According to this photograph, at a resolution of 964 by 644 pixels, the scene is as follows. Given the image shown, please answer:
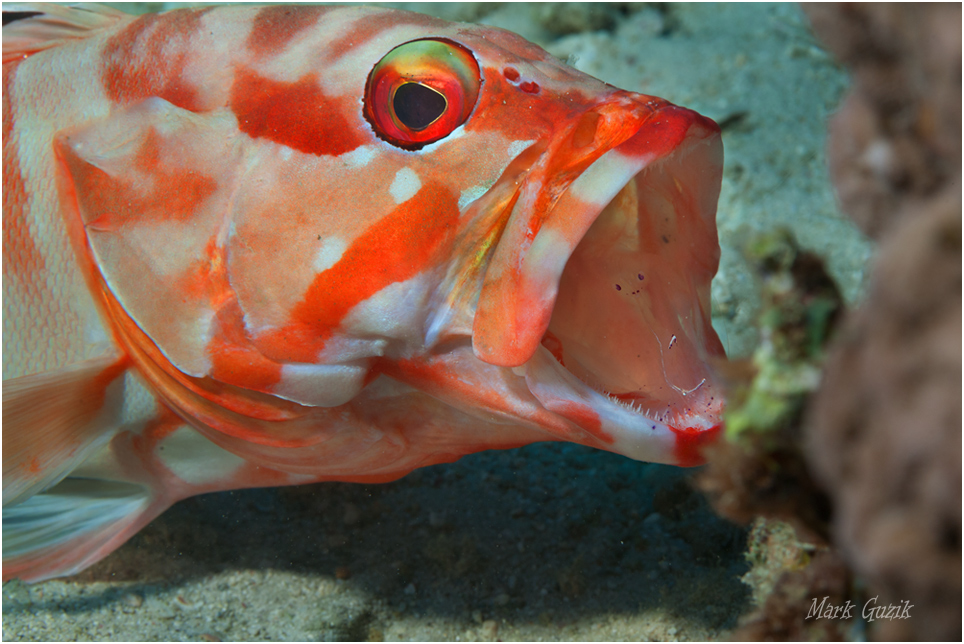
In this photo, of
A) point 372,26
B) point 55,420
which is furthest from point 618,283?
point 55,420

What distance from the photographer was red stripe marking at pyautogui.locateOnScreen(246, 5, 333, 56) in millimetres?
1640

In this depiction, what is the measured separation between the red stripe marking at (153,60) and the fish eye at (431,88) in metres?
0.54

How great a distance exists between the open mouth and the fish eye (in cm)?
32

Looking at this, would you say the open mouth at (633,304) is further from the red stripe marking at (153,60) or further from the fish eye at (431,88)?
the red stripe marking at (153,60)

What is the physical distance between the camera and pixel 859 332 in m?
0.71

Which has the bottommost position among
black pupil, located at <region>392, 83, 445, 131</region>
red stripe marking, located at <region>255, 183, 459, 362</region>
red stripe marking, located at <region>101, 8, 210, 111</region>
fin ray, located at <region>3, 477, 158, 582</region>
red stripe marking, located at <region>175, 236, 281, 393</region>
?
fin ray, located at <region>3, 477, 158, 582</region>

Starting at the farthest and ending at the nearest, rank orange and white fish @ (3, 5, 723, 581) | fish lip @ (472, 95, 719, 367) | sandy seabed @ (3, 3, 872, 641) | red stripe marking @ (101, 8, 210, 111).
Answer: sandy seabed @ (3, 3, 872, 641) → red stripe marking @ (101, 8, 210, 111) → orange and white fish @ (3, 5, 723, 581) → fish lip @ (472, 95, 719, 367)

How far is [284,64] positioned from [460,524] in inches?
61.2

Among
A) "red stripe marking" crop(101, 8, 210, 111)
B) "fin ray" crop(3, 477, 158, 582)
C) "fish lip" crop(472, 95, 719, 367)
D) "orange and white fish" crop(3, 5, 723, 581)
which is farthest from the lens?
"fin ray" crop(3, 477, 158, 582)

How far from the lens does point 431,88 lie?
1448 mm

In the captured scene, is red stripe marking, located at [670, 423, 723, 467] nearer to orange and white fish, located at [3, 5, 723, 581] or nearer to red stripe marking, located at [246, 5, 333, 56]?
orange and white fish, located at [3, 5, 723, 581]

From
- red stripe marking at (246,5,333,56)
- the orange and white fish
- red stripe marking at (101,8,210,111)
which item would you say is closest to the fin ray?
the orange and white fish

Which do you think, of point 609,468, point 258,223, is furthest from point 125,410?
point 609,468

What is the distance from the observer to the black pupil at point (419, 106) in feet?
4.74
